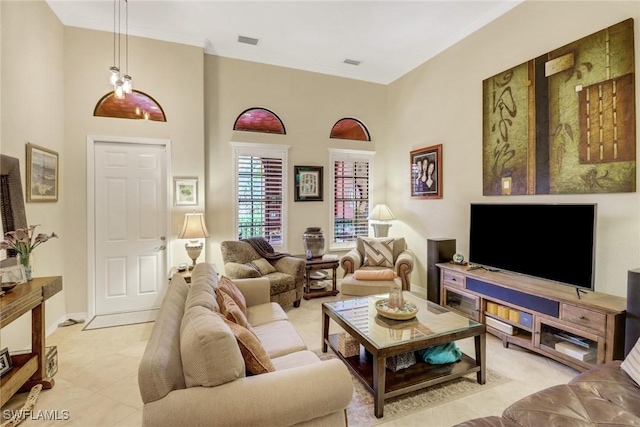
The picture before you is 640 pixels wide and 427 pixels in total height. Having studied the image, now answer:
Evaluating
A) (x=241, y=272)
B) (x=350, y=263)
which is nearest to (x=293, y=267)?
(x=241, y=272)

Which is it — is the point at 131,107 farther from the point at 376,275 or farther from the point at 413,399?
the point at 413,399

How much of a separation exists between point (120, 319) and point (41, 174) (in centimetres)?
184

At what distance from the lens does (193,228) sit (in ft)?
12.3

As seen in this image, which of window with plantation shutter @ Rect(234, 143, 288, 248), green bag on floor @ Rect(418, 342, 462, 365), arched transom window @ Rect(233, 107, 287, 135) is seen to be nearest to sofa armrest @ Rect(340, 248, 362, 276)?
window with plantation shutter @ Rect(234, 143, 288, 248)

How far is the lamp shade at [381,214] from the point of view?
4855 mm

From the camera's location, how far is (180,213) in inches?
158

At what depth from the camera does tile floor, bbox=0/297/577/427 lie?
1983mm

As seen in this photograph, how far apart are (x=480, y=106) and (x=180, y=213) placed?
4097 mm

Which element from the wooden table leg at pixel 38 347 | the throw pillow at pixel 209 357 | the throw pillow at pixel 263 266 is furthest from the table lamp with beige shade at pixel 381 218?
the wooden table leg at pixel 38 347

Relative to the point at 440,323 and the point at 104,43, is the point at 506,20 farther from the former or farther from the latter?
the point at 104,43

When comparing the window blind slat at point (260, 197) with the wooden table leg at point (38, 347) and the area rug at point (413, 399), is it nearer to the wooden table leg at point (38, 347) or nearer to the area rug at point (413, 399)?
the wooden table leg at point (38, 347)

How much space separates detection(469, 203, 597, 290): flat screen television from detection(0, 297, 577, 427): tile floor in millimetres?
805

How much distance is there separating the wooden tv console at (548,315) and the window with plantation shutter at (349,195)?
2.13 metres

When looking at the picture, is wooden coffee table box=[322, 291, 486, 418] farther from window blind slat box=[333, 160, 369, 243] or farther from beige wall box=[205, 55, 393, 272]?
window blind slat box=[333, 160, 369, 243]
